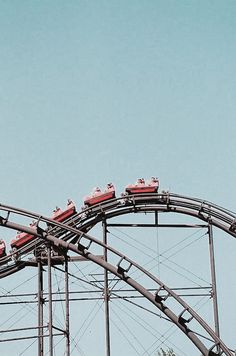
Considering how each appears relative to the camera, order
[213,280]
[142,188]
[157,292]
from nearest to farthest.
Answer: [157,292] < [213,280] < [142,188]

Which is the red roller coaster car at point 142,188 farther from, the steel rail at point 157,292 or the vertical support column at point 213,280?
the steel rail at point 157,292

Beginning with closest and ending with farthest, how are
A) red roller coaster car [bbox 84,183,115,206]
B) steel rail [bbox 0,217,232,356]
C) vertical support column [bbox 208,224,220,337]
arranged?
steel rail [bbox 0,217,232,356] < vertical support column [bbox 208,224,220,337] < red roller coaster car [bbox 84,183,115,206]

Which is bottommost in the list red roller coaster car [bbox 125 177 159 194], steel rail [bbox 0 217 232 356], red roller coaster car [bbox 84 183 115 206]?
steel rail [bbox 0 217 232 356]

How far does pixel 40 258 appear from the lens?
27.9 metres

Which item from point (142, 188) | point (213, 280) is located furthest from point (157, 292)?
point (142, 188)

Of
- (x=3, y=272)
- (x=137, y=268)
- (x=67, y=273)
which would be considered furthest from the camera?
(x=3, y=272)

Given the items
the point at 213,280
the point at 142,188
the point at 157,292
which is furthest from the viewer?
the point at 142,188

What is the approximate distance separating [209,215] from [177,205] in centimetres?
121

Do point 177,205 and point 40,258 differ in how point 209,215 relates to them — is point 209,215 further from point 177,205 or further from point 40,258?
point 40,258

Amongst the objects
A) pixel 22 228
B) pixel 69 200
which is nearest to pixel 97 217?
pixel 69 200

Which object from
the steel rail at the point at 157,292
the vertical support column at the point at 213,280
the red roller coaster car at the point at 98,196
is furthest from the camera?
the red roller coaster car at the point at 98,196

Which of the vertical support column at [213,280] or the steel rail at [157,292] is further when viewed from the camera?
the vertical support column at [213,280]

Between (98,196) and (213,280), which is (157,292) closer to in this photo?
(213,280)

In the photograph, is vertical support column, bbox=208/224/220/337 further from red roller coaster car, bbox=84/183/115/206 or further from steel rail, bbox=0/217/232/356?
red roller coaster car, bbox=84/183/115/206
